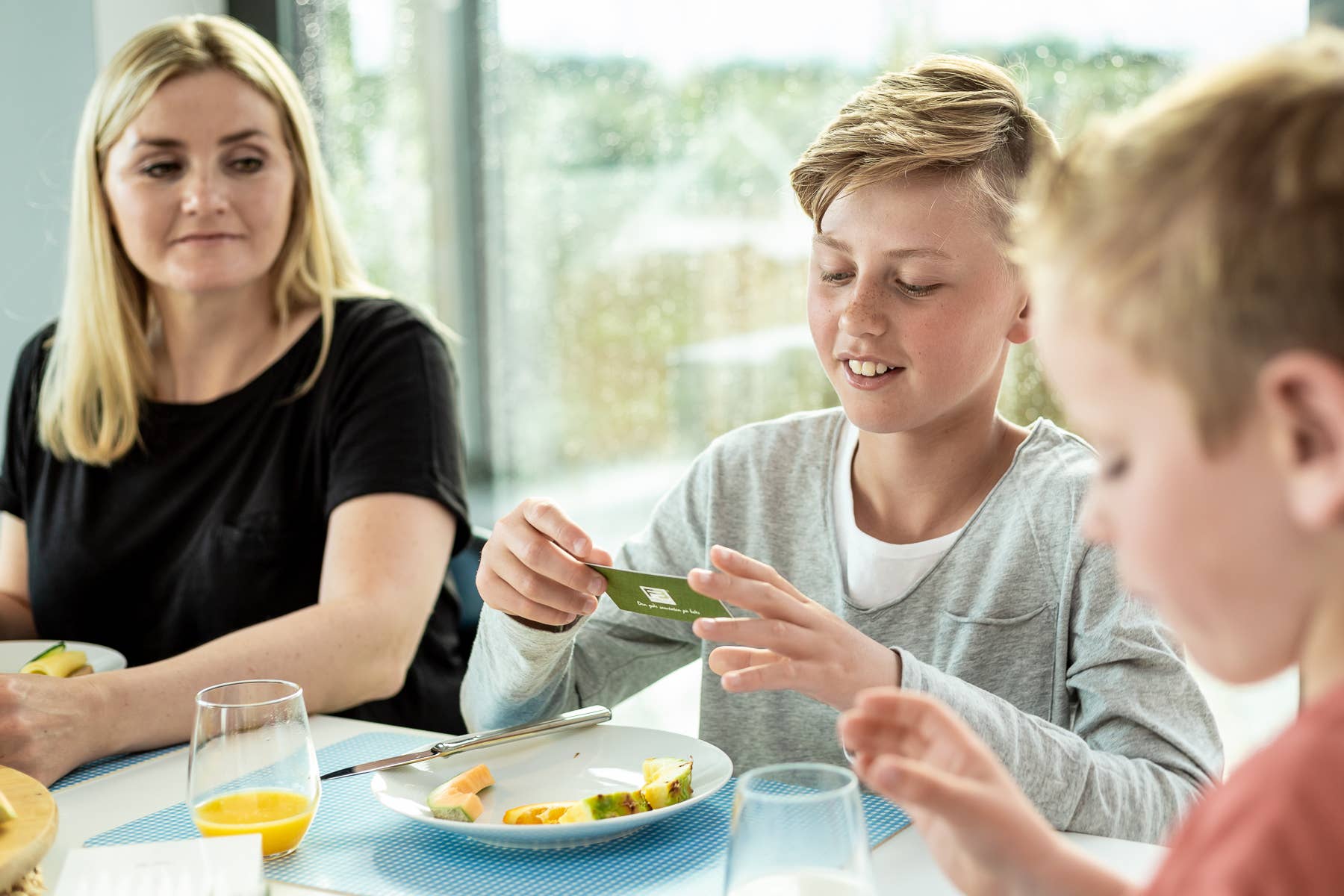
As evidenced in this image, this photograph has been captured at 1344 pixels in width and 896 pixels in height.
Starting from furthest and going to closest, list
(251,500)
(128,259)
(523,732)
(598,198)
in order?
(598,198), (128,259), (251,500), (523,732)

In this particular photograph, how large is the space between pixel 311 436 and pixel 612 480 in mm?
1395

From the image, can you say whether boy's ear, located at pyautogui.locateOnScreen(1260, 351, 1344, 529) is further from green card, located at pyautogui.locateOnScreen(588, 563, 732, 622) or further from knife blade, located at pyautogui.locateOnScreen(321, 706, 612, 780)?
knife blade, located at pyautogui.locateOnScreen(321, 706, 612, 780)

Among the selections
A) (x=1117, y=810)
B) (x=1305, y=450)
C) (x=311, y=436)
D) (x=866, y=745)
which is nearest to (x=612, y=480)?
(x=311, y=436)

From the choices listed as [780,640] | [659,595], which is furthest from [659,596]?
[780,640]

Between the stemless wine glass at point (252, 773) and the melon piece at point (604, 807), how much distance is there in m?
0.22

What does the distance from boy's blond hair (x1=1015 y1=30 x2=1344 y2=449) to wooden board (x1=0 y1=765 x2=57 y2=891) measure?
0.80 metres

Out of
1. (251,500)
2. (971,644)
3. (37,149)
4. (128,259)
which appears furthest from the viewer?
(37,149)

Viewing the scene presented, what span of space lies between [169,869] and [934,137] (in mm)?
998

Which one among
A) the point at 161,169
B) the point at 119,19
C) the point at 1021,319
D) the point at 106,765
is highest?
the point at 119,19

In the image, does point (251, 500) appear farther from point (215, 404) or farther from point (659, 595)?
point (659, 595)

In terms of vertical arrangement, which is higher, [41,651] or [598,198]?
[598,198]

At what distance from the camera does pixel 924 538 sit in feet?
4.88

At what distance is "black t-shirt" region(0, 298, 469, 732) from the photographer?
1909 millimetres

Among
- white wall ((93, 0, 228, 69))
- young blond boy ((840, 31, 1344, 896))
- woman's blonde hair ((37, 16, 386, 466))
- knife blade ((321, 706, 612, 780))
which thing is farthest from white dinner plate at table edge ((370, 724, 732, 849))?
white wall ((93, 0, 228, 69))
